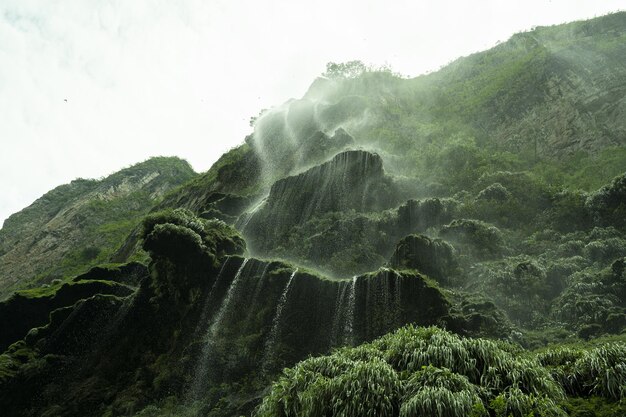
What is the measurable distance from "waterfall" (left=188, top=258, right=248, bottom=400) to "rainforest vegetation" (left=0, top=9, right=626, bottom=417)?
0.11 m

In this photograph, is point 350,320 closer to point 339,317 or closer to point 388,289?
point 339,317

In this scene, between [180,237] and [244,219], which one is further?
[244,219]

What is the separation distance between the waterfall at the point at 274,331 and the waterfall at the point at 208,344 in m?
3.99

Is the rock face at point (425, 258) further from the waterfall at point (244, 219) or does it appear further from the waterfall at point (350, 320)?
the waterfall at point (244, 219)

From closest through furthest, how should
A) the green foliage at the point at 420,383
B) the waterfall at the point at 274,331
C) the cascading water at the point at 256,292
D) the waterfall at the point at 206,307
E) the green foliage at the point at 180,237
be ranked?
1. the green foliage at the point at 420,383
2. the waterfall at the point at 274,331
3. the cascading water at the point at 256,292
4. the waterfall at the point at 206,307
5. the green foliage at the point at 180,237

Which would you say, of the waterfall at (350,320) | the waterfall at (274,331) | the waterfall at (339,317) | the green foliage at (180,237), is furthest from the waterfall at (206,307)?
the waterfall at (350,320)

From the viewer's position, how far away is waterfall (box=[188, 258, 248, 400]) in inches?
1217

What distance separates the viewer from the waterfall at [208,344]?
30.9 m

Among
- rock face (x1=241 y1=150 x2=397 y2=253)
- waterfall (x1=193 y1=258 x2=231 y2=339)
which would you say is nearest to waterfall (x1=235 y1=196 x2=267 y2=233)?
rock face (x1=241 y1=150 x2=397 y2=253)

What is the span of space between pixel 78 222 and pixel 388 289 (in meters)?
72.7

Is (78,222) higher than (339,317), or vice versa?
(78,222)

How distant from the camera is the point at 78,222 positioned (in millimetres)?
85188

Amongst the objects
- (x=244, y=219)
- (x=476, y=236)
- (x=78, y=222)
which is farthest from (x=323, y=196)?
(x=78, y=222)

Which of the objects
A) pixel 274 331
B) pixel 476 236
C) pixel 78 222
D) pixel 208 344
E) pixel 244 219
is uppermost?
pixel 78 222
